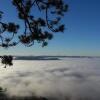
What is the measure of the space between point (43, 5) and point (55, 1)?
1.35 feet

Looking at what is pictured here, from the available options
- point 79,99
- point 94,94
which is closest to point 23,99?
point 79,99

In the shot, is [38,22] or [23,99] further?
[23,99]

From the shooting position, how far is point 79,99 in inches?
911

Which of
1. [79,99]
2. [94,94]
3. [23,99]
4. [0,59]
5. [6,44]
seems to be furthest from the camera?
[94,94]

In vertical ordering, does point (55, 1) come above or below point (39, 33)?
above

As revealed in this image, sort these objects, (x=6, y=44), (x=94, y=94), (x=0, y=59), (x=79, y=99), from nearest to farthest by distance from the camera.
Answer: (x=0, y=59) < (x=6, y=44) < (x=79, y=99) < (x=94, y=94)

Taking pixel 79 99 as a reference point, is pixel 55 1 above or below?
above

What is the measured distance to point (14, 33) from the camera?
1000 centimetres

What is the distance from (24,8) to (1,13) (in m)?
0.82

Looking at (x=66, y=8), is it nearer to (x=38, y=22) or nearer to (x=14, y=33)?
(x=38, y=22)

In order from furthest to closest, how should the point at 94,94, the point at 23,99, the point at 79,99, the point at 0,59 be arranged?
the point at 94,94, the point at 79,99, the point at 23,99, the point at 0,59

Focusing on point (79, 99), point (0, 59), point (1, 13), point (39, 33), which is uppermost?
point (1, 13)

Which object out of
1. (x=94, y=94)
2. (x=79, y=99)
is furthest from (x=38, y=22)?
(x=94, y=94)

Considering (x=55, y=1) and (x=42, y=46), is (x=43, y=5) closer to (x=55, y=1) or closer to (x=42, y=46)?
(x=55, y=1)
